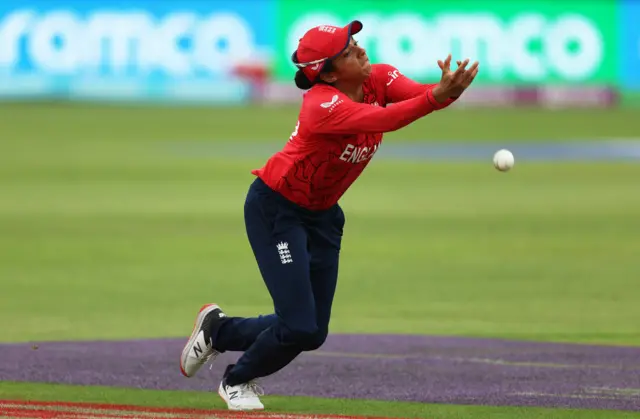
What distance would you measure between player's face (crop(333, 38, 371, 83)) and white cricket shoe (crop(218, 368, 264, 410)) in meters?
1.89

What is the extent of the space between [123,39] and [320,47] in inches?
1448

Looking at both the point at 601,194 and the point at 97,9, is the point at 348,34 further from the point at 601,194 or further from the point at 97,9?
the point at 97,9

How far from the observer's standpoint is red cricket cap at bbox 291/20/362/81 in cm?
816

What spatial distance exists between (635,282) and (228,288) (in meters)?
4.11

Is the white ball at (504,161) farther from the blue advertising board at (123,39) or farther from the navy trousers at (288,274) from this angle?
the blue advertising board at (123,39)

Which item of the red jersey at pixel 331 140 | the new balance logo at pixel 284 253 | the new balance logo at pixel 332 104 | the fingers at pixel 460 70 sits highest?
the fingers at pixel 460 70

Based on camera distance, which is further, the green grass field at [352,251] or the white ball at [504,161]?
the green grass field at [352,251]

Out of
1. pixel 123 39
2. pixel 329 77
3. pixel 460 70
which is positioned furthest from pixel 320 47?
pixel 123 39

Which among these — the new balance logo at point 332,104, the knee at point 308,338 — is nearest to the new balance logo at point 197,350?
the knee at point 308,338

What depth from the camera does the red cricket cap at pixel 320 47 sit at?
8.16 metres

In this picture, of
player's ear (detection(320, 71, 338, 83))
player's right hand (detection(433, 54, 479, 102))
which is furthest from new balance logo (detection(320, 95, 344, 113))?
player's right hand (detection(433, 54, 479, 102))

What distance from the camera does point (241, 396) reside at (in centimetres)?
839

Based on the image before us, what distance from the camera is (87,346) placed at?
35.2 feet

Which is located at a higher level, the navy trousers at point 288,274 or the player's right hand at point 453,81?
the player's right hand at point 453,81
